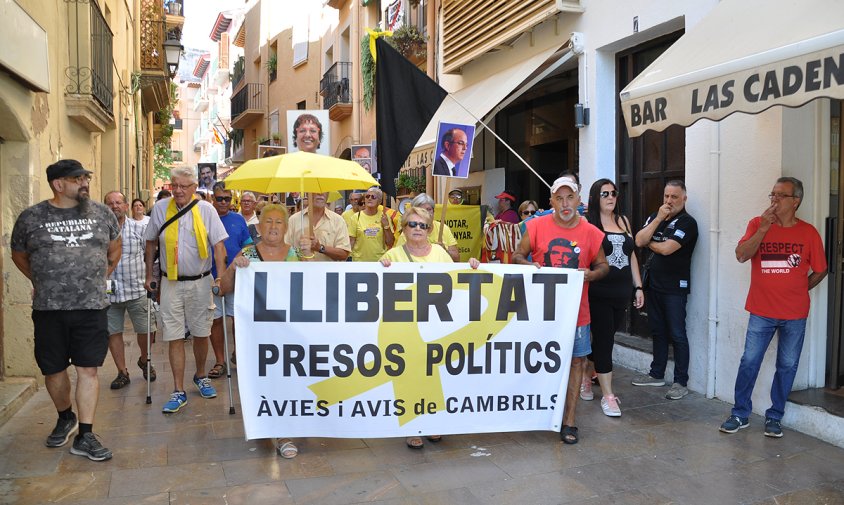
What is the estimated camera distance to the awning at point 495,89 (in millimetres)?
8789

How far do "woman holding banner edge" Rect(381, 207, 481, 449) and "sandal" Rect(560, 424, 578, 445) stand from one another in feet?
2.98

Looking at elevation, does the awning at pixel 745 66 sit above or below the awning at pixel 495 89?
below

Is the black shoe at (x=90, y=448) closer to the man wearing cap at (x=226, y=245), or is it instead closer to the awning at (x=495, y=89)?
the man wearing cap at (x=226, y=245)

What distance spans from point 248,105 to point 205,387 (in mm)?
27329

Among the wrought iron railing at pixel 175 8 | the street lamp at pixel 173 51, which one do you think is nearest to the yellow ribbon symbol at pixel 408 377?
the street lamp at pixel 173 51

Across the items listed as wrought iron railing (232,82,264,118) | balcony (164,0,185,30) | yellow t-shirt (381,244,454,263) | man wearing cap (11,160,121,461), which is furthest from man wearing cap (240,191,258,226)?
wrought iron railing (232,82,264,118)

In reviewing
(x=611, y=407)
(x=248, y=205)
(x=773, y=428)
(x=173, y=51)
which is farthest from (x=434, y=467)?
(x=173, y=51)

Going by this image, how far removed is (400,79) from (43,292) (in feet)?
10.6

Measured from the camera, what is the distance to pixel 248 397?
4805 mm

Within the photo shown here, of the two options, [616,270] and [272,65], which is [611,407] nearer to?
[616,270]

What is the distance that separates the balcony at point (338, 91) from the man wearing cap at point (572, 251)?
1535cm

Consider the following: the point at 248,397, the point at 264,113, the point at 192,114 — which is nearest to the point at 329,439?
the point at 248,397

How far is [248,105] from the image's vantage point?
31.9 m

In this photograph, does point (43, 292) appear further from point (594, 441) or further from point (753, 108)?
point (753, 108)
